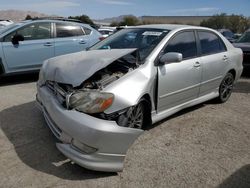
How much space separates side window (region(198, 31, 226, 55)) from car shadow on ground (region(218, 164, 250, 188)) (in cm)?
235

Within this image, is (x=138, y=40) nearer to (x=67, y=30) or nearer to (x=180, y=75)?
(x=180, y=75)

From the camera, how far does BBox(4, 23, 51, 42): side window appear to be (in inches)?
290

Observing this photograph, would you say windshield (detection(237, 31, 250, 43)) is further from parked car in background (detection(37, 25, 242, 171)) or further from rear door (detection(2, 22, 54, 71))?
rear door (detection(2, 22, 54, 71))

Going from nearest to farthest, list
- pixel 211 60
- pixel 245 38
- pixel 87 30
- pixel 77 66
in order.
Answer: pixel 77 66 < pixel 211 60 < pixel 87 30 < pixel 245 38

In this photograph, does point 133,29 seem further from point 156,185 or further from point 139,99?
point 156,185

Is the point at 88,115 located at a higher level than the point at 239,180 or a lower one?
higher

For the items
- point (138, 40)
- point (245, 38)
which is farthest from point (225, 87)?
point (245, 38)

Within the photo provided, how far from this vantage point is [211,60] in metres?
5.41

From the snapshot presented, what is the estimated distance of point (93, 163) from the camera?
3.20m

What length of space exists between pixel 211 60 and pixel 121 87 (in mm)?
2500

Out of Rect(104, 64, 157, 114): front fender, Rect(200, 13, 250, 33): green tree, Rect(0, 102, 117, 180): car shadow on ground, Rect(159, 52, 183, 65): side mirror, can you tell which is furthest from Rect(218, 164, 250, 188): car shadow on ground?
Rect(200, 13, 250, 33): green tree

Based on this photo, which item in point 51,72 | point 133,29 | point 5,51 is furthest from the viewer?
point 5,51

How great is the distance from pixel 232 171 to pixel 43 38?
5.87 m

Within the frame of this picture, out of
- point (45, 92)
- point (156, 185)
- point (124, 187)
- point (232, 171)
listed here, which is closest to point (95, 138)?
point (124, 187)
